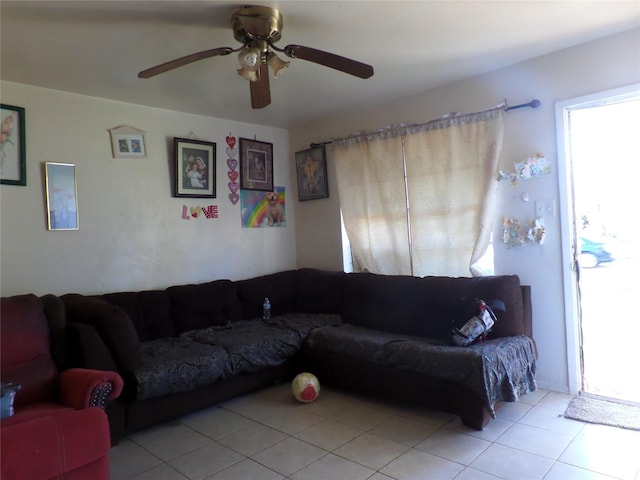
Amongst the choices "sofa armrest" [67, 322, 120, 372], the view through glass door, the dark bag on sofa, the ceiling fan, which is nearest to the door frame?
the view through glass door

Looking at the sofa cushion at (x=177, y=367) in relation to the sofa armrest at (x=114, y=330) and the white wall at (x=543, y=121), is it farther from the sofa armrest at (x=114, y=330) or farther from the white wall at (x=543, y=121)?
the white wall at (x=543, y=121)

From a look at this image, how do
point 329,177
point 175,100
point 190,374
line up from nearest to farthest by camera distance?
point 190,374 → point 175,100 → point 329,177

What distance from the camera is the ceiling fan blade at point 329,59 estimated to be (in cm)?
208

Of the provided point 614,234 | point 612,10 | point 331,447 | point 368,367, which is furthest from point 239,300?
point 612,10

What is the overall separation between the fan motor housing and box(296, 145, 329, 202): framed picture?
2130 millimetres

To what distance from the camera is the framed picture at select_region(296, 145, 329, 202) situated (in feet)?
14.0

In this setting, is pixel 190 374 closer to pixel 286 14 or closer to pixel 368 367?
pixel 368 367

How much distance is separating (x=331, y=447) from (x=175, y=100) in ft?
9.32

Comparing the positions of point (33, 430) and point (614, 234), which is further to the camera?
point (614, 234)

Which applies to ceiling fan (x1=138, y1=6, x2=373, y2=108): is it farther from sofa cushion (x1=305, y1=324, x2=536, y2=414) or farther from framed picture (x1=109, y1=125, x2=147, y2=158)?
sofa cushion (x1=305, y1=324, x2=536, y2=414)

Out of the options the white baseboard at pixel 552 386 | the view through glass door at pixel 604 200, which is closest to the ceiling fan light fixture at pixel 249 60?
the view through glass door at pixel 604 200

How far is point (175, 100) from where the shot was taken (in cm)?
342

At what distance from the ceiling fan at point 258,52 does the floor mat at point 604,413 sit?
2410 mm

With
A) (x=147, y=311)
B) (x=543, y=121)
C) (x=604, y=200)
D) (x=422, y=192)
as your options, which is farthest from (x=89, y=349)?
(x=604, y=200)
